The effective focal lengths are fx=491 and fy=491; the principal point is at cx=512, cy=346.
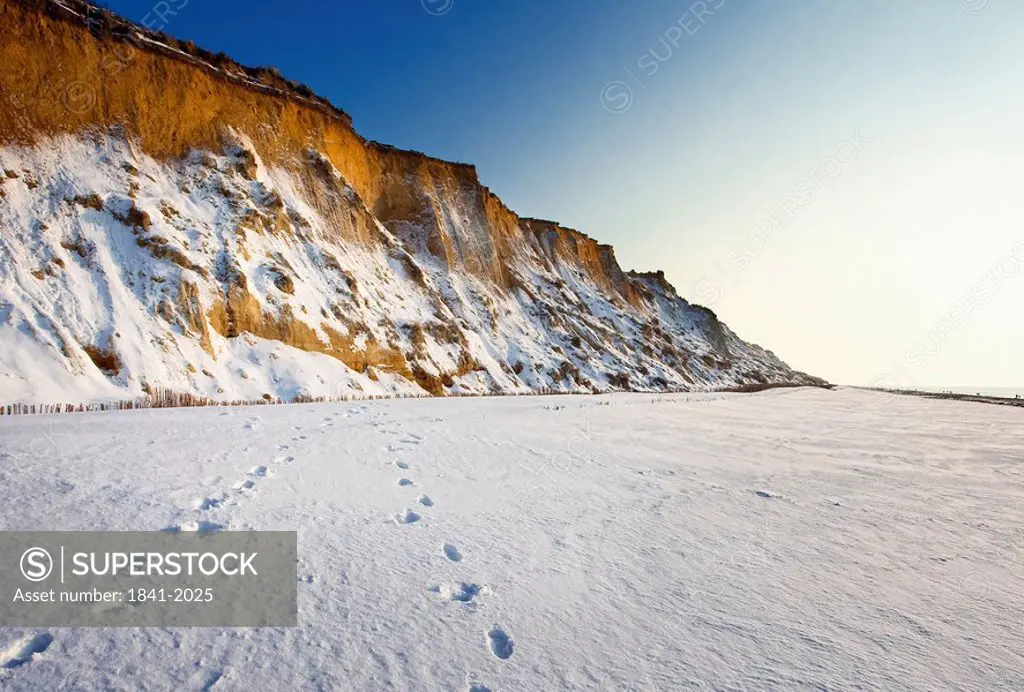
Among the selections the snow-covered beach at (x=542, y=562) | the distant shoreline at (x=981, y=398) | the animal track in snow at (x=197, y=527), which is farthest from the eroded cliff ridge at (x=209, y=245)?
the distant shoreline at (x=981, y=398)

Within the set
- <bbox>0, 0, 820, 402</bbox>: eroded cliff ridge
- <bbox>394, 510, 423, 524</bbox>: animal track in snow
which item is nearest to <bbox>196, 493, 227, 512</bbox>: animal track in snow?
<bbox>394, 510, 423, 524</bbox>: animal track in snow

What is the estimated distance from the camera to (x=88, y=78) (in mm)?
20875

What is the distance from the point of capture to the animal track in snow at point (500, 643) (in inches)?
87.0

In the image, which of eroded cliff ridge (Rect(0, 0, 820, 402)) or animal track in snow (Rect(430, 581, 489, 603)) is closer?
animal track in snow (Rect(430, 581, 489, 603))

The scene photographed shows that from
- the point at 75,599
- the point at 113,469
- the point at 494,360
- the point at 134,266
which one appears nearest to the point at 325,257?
the point at 134,266

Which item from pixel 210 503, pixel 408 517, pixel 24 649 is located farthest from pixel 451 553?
pixel 24 649

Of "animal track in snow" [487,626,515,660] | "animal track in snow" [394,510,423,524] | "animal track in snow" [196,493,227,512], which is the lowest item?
"animal track in snow" [487,626,515,660]

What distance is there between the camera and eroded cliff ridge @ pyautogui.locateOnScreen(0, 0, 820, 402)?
609 inches

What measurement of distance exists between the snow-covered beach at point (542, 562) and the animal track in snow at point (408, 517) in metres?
0.02

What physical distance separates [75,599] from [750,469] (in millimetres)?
6503

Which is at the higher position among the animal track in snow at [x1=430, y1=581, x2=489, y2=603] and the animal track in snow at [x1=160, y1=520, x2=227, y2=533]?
the animal track in snow at [x1=160, y1=520, x2=227, y2=533]

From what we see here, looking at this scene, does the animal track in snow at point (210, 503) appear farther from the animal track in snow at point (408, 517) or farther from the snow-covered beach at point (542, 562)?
the animal track in snow at point (408, 517)

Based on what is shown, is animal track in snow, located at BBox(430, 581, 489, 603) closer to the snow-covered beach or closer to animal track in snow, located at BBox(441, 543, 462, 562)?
the snow-covered beach

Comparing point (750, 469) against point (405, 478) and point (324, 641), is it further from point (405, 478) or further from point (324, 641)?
point (324, 641)
